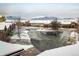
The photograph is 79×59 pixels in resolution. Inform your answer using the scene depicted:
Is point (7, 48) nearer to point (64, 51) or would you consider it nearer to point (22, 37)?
point (22, 37)

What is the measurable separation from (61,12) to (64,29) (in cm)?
12

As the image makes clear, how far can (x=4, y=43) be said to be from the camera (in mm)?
1266

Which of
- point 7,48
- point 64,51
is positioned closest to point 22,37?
point 7,48

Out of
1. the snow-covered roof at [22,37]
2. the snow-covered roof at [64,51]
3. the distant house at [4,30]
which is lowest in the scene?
the snow-covered roof at [64,51]

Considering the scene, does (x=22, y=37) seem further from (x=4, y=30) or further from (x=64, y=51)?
(x=64, y=51)

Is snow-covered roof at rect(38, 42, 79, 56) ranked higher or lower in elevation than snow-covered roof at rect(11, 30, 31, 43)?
lower

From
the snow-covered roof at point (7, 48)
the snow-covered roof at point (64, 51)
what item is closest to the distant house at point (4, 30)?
the snow-covered roof at point (7, 48)

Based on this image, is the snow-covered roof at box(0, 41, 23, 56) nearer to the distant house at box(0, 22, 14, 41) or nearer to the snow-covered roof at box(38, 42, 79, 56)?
the distant house at box(0, 22, 14, 41)

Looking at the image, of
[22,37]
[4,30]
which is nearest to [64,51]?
[22,37]

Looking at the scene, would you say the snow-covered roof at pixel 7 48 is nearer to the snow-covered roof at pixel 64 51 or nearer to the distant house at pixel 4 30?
the distant house at pixel 4 30

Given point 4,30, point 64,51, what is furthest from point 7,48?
point 64,51

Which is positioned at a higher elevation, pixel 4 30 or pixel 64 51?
pixel 4 30

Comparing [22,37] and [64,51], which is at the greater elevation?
[22,37]

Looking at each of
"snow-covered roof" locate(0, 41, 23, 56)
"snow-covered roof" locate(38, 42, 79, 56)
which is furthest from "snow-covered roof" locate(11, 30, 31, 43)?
"snow-covered roof" locate(38, 42, 79, 56)
